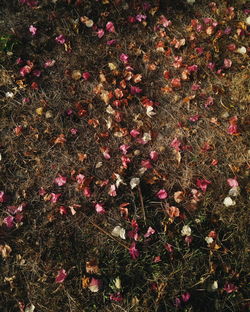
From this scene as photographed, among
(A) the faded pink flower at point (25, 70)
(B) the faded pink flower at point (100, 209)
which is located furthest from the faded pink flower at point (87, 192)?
(A) the faded pink flower at point (25, 70)

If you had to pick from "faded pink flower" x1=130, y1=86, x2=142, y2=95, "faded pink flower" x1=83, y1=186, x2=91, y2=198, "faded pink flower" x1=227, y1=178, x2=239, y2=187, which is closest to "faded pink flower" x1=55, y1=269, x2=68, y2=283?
"faded pink flower" x1=83, y1=186, x2=91, y2=198


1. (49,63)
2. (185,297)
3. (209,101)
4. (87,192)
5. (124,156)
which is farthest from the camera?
(49,63)

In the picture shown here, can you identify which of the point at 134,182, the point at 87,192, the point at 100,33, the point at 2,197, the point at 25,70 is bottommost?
the point at 2,197

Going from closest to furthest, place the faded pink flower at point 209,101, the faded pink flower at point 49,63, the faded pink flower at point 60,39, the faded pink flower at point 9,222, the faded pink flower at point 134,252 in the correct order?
the faded pink flower at point 134,252
the faded pink flower at point 9,222
the faded pink flower at point 209,101
the faded pink flower at point 49,63
the faded pink flower at point 60,39

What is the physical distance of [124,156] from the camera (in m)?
2.72

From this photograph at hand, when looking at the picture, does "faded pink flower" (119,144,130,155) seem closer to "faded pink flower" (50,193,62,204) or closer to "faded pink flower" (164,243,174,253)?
"faded pink flower" (50,193,62,204)

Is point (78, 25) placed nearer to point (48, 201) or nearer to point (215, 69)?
point (215, 69)

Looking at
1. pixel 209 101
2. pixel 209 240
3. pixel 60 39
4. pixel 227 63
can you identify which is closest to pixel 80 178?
pixel 209 240

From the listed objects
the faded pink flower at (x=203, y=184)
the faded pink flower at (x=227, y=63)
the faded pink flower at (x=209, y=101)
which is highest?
the faded pink flower at (x=227, y=63)

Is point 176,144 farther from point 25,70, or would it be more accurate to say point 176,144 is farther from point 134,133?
point 25,70

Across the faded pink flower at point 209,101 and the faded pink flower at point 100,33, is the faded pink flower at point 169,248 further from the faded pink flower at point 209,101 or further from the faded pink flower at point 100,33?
the faded pink flower at point 100,33

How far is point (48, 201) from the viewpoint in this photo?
2.56 m

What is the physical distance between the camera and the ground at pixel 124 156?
7.56 ft

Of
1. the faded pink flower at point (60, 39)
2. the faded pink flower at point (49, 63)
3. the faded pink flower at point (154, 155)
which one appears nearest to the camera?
the faded pink flower at point (154, 155)
